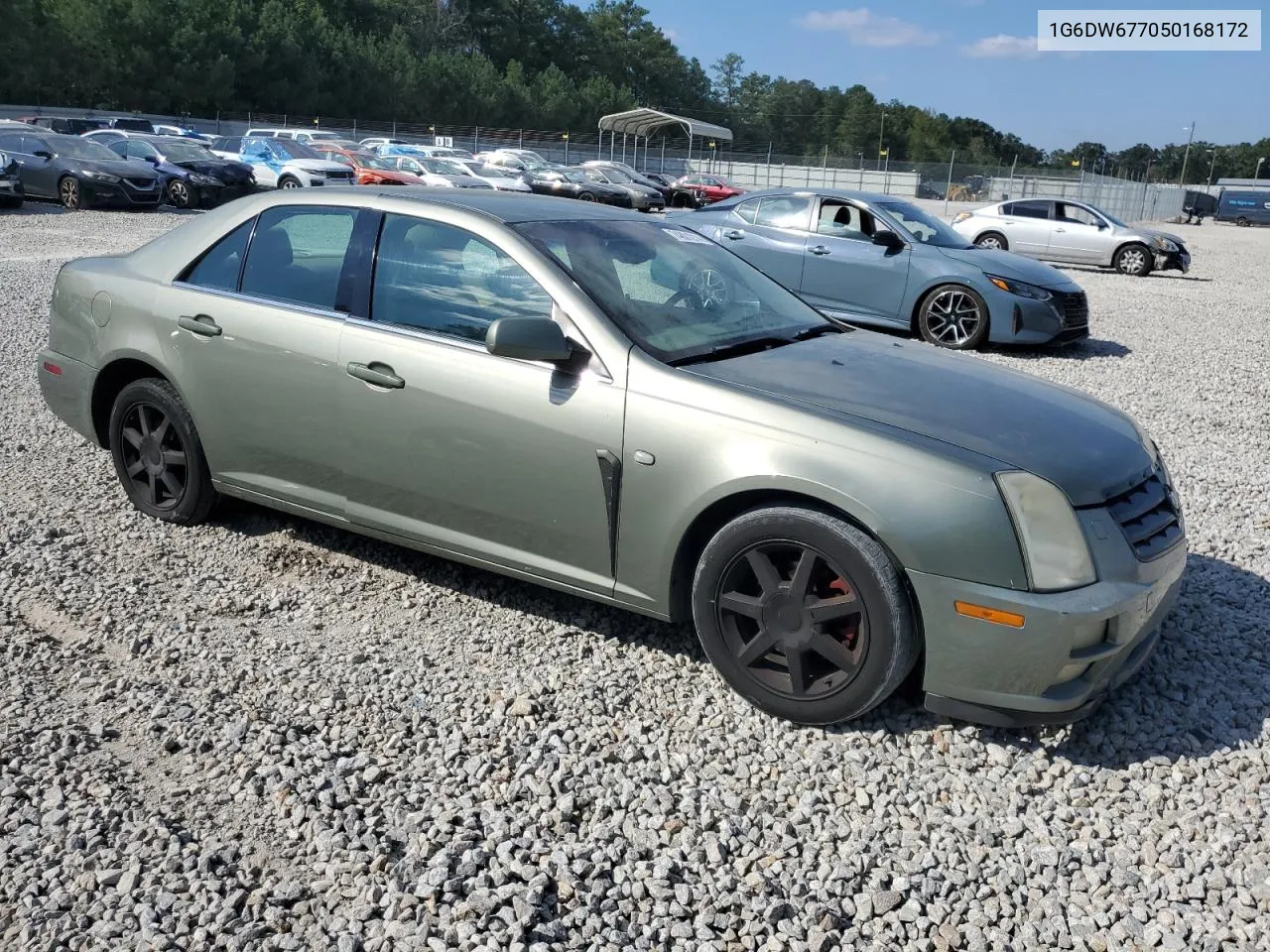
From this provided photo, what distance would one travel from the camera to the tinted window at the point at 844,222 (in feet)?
35.4

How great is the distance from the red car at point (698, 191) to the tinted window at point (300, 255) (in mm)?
34414

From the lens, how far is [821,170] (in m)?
64.2

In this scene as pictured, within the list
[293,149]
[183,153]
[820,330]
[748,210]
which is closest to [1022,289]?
[748,210]

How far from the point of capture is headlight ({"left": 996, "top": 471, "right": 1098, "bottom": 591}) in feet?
9.91

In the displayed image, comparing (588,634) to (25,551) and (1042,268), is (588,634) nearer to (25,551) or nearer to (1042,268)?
(25,551)

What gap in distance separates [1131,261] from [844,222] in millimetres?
12273

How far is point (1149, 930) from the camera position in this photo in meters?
2.58

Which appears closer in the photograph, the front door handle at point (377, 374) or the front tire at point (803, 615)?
the front tire at point (803, 615)

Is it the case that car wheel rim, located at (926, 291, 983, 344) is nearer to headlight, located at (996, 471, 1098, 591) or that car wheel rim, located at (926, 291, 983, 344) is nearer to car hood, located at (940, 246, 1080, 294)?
car hood, located at (940, 246, 1080, 294)

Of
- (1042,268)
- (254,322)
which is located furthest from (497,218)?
(1042,268)

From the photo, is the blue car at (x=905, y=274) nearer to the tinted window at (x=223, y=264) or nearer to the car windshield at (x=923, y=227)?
the car windshield at (x=923, y=227)

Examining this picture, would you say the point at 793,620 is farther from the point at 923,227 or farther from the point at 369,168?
the point at 369,168

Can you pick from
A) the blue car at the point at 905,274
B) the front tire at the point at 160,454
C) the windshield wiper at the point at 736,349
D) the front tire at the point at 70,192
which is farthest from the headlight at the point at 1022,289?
the front tire at the point at 70,192

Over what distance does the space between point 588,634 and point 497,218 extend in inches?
63.2
